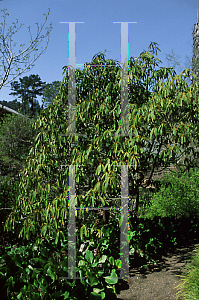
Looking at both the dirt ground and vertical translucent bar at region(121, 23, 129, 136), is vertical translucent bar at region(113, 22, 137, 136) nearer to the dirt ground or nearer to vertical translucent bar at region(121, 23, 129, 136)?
vertical translucent bar at region(121, 23, 129, 136)

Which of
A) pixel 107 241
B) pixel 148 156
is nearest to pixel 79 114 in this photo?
pixel 148 156

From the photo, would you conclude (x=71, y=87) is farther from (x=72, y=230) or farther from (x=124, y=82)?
(x=72, y=230)

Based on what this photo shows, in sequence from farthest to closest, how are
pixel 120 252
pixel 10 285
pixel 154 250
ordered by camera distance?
pixel 154 250 < pixel 120 252 < pixel 10 285

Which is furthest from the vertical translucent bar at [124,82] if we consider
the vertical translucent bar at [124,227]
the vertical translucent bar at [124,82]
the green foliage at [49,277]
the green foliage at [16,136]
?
the green foliage at [16,136]

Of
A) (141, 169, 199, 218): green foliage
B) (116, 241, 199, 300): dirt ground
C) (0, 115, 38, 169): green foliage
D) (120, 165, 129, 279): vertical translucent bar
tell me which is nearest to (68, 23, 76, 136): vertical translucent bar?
(120, 165, 129, 279): vertical translucent bar

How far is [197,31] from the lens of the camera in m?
8.33

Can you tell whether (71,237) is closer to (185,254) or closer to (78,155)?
(78,155)

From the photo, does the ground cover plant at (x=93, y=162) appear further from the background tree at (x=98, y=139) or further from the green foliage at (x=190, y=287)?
the green foliage at (x=190, y=287)

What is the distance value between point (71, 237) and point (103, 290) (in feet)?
2.51

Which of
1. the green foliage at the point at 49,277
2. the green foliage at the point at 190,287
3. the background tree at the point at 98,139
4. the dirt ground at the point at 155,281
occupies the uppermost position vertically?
the background tree at the point at 98,139

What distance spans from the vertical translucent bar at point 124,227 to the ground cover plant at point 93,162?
0.36 ft

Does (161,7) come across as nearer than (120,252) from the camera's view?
Yes

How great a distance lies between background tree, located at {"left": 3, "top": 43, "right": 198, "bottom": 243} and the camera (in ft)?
9.72

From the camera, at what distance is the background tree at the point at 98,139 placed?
296 cm
